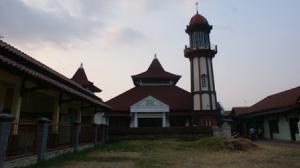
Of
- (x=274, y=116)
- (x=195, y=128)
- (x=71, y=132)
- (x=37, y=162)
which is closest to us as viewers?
(x=37, y=162)

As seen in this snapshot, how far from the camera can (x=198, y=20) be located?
2839 centimetres

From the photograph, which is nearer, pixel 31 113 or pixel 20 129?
pixel 20 129

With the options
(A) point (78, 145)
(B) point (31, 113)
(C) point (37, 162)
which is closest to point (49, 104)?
(B) point (31, 113)

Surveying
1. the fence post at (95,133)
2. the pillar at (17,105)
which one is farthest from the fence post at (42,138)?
the fence post at (95,133)

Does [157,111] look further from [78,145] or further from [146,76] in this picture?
[78,145]

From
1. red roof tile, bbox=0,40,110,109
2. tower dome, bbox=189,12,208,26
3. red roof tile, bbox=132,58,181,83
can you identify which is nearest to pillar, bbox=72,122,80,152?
red roof tile, bbox=0,40,110,109

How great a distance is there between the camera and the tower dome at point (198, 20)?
92.4 ft

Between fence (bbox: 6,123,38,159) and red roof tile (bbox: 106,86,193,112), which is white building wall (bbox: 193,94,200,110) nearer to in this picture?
red roof tile (bbox: 106,86,193,112)

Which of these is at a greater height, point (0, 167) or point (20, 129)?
point (20, 129)

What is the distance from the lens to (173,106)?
26.9 meters

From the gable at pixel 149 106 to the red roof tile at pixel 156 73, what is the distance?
17.5 ft

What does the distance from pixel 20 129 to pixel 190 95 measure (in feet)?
74.6

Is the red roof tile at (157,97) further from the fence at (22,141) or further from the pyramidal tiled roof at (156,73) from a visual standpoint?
the fence at (22,141)

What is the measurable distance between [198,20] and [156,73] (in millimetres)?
7629
